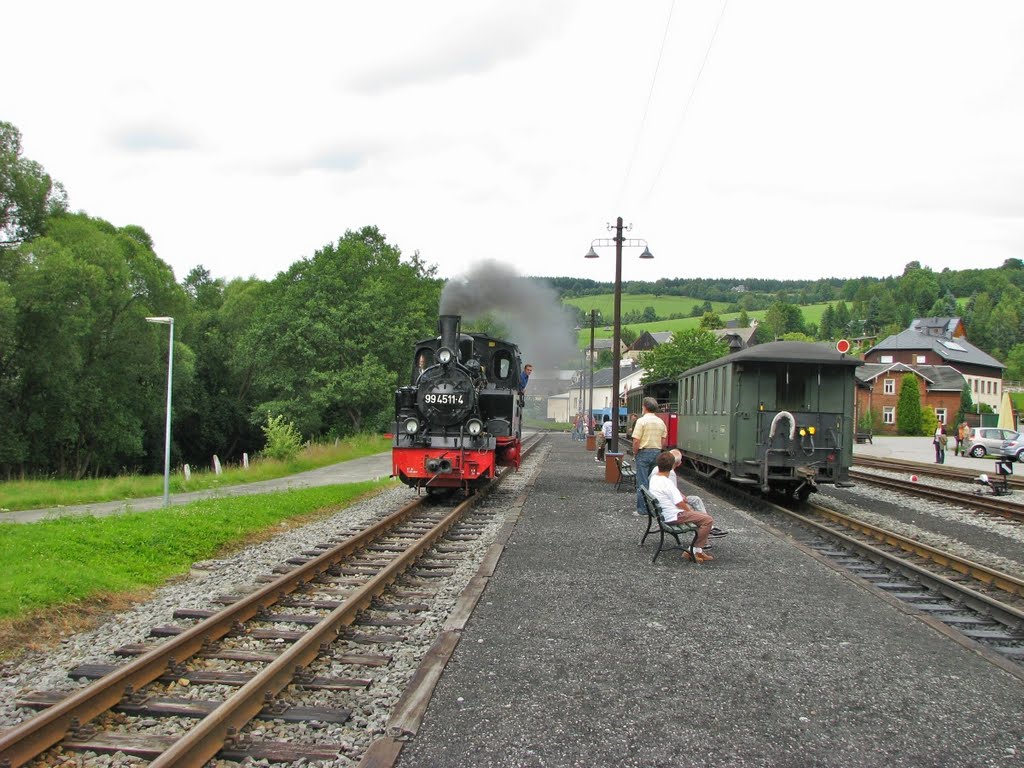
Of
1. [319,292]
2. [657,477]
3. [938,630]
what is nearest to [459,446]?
[657,477]

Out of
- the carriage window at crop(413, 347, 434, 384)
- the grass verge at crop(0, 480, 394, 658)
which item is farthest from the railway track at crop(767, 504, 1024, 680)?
the grass verge at crop(0, 480, 394, 658)

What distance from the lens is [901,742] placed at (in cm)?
420

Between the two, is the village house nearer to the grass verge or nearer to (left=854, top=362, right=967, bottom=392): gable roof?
(left=854, top=362, right=967, bottom=392): gable roof

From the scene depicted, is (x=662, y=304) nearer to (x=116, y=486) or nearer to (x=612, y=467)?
(x=612, y=467)

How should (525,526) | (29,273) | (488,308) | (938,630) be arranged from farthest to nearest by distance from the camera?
1. (29,273)
2. (488,308)
3. (525,526)
4. (938,630)

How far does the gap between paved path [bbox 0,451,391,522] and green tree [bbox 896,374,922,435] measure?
2001 inches

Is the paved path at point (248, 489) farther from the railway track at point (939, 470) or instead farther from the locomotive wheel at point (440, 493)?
the railway track at point (939, 470)

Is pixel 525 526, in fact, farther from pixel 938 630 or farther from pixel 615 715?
pixel 615 715

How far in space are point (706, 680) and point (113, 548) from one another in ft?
22.7

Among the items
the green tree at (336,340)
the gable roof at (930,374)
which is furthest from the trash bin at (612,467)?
the gable roof at (930,374)

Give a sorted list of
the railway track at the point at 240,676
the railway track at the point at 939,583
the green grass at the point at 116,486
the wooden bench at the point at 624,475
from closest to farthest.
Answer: the railway track at the point at 240,676 → the railway track at the point at 939,583 → the green grass at the point at 116,486 → the wooden bench at the point at 624,475

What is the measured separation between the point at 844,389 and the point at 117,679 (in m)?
12.5

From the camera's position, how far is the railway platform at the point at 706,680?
160 inches

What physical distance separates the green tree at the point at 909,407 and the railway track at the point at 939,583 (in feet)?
190
